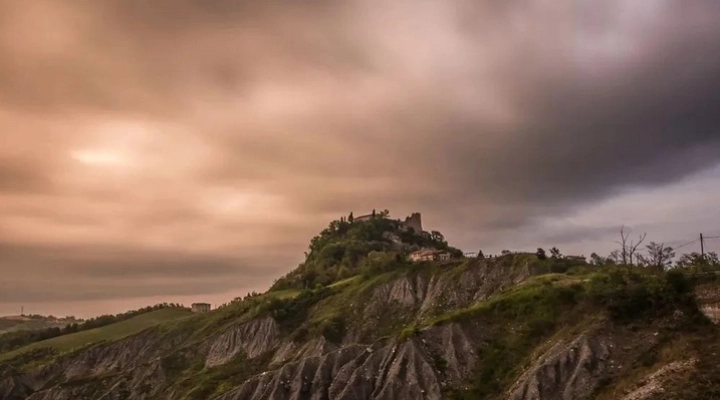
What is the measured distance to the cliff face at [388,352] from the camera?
206ft

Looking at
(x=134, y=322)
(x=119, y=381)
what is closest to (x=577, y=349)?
(x=119, y=381)

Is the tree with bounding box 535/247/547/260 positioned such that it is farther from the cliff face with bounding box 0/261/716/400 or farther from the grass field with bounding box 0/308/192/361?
the grass field with bounding box 0/308/192/361

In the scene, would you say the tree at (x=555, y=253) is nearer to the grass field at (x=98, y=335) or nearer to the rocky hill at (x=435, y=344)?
the rocky hill at (x=435, y=344)

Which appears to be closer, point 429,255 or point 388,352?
point 388,352

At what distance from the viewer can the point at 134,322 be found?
183000 millimetres

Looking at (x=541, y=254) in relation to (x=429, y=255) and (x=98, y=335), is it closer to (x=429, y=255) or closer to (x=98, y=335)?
(x=429, y=255)

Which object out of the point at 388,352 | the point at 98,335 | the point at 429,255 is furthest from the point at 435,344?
the point at 98,335

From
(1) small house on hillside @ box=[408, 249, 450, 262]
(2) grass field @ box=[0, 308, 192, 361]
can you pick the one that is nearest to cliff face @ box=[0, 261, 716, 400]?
(2) grass field @ box=[0, 308, 192, 361]

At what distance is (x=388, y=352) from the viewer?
78.1m


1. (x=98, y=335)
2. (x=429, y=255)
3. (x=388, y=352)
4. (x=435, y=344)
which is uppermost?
(x=429, y=255)

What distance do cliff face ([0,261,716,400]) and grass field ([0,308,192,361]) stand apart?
1628 centimetres

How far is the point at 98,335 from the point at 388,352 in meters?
116

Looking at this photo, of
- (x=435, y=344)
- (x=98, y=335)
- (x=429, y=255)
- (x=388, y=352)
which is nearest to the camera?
(x=435, y=344)

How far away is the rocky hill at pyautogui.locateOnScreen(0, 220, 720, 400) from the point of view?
60688mm
